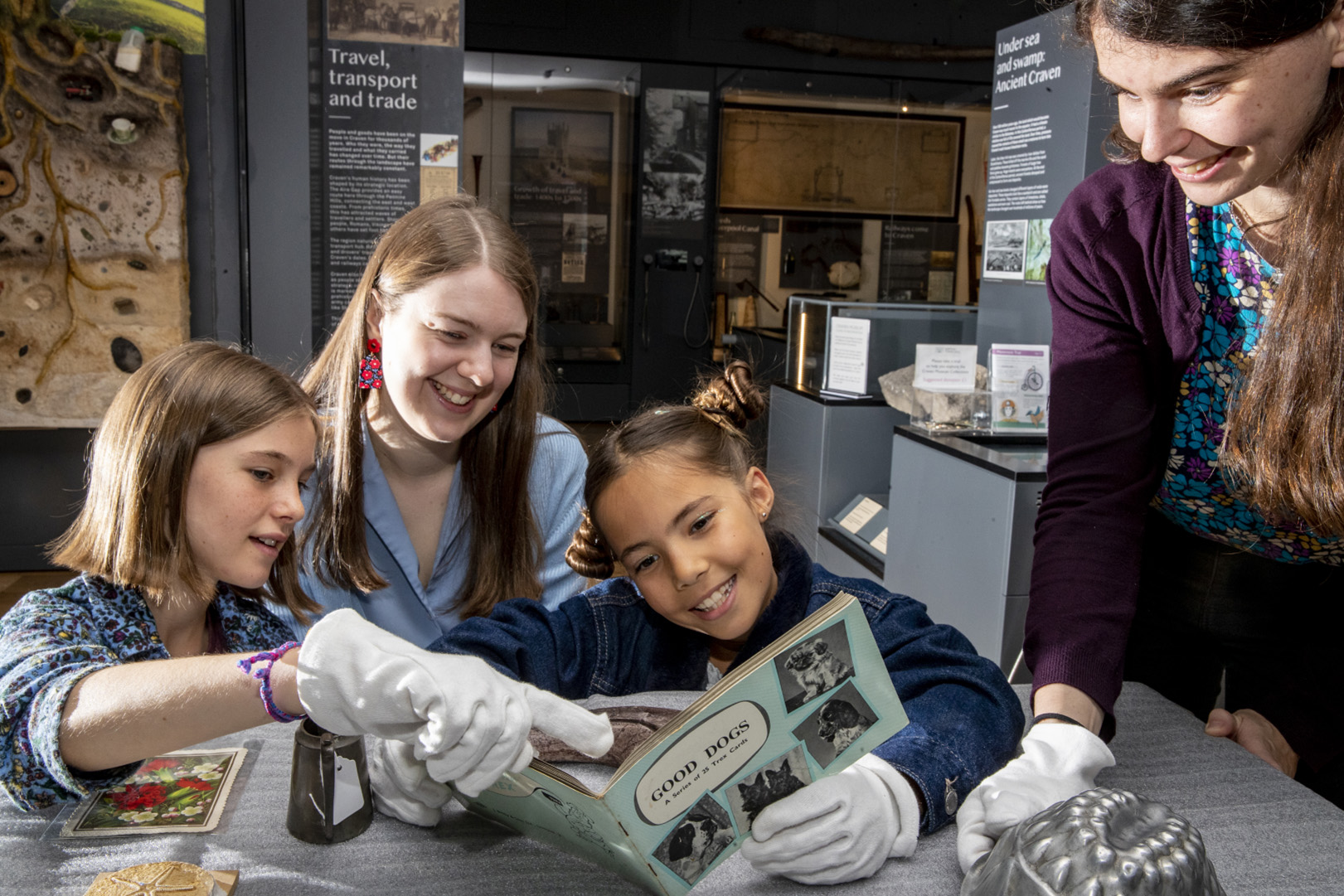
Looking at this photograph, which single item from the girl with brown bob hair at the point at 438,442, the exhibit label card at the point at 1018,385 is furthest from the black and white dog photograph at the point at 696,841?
the exhibit label card at the point at 1018,385

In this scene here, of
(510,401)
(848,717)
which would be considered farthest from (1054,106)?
(848,717)

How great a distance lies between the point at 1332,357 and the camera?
3.39 ft

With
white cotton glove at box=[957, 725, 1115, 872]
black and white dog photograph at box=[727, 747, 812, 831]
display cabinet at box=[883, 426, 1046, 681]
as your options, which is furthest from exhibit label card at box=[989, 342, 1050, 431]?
black and white dog photograph at box=[727, 747, 812, 831]

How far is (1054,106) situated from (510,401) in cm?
246

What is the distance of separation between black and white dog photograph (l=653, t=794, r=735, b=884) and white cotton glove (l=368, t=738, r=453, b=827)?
26cm

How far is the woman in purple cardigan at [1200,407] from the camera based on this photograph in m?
0.98

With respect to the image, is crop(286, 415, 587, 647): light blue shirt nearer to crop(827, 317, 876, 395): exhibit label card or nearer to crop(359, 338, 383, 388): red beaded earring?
crop(359, 338, 383, 388): red beaded earring

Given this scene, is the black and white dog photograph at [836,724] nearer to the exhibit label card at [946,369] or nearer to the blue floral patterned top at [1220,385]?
the blue floral patterned top at [1220,385]

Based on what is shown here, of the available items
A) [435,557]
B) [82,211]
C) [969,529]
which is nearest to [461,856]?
[435,557]

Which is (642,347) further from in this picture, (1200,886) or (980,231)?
(1200,886)

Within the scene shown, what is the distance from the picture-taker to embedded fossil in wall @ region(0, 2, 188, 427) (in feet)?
10.6

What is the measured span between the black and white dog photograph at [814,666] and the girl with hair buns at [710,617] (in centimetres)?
14

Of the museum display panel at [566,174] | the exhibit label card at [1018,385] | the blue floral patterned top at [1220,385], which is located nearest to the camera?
the blue floral patterned top at [1220,385]

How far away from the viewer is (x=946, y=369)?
3.21m
